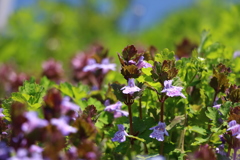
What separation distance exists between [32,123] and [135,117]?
0.57m

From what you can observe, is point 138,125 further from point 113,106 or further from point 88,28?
point 88,28

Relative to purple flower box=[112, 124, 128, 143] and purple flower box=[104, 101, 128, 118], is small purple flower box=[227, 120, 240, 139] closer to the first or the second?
purple flower box=[112, 124, 128, 143]

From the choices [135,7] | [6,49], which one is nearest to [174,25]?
[6,49]

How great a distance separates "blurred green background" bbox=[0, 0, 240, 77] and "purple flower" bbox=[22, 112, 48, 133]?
4.11 ft

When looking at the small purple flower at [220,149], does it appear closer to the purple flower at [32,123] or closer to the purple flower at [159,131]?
the purple flower at [159,131]

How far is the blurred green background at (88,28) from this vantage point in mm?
4703

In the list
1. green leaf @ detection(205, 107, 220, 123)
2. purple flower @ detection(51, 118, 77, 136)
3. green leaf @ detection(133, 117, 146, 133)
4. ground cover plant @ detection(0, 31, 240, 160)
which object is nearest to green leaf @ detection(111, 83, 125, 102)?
ground cover plant @ detection(0, 31, 240, 160)

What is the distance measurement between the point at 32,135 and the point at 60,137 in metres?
0.10

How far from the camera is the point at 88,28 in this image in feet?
45.1

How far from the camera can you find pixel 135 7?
16.8 metres

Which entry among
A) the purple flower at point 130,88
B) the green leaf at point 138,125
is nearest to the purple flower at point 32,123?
the purple flower at point 130,88

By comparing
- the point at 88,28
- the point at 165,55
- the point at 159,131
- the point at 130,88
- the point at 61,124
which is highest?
the point at 88,28

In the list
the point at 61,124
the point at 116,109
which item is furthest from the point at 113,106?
the point at 61,124

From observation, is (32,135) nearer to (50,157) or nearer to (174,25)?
(50,157)
